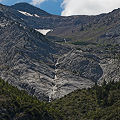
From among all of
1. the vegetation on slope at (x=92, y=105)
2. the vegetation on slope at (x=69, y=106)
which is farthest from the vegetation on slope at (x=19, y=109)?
the vegetation on slope at (x=92, y=105)

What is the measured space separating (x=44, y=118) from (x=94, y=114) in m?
22.9

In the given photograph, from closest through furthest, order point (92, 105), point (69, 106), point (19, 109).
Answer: point (19, 109), point (92, 105), point (69, 106)

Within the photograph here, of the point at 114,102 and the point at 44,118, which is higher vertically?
the point at 114,102

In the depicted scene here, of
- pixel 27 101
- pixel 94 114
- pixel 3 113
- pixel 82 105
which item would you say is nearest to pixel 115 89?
pixel 82 105

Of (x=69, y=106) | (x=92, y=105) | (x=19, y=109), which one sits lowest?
(x=19, y=109)

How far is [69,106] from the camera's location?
17188 centimetres

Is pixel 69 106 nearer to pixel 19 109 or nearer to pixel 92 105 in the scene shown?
pixel 92 105

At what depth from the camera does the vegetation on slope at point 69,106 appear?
133 meters

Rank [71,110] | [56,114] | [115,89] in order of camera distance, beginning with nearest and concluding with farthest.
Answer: [56,114]
[71,110]
[115,89]

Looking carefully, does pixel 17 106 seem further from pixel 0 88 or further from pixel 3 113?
pixel 0 88

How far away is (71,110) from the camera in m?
166

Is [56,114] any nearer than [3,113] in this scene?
No

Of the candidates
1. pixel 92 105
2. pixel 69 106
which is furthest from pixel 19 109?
pixel 92 105

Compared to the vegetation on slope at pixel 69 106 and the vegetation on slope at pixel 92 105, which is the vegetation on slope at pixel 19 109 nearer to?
the vegetation on slope at pixel 69 106
